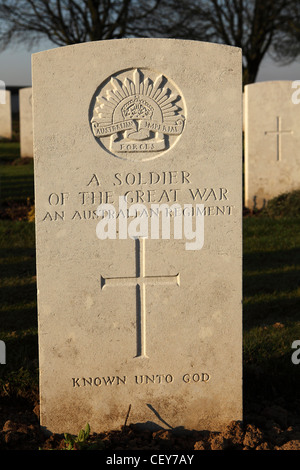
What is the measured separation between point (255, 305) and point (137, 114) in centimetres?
253

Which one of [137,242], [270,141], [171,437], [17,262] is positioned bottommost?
[171,437]

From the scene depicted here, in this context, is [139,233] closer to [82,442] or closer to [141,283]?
[141,283]

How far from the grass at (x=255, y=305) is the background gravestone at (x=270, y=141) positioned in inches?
17.4

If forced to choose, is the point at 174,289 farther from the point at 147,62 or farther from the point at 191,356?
the point at 147,62

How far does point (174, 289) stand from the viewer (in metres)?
3.06

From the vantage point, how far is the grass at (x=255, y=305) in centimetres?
362

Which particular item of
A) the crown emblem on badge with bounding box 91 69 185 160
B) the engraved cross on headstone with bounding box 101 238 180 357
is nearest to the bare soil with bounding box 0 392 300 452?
the engraved cross on headstone with bounding box 101 238 180 357

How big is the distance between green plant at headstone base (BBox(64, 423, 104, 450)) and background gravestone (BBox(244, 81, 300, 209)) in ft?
20.8

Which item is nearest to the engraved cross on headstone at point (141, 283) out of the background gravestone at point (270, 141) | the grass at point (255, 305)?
the grass at point (255, 305)

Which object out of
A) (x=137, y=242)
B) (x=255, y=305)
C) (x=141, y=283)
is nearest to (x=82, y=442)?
(x=141, y=283)

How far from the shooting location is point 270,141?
28.6ft

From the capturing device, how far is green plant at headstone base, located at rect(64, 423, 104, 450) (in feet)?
9.25

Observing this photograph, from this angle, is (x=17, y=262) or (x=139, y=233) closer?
(x=139, y=233)

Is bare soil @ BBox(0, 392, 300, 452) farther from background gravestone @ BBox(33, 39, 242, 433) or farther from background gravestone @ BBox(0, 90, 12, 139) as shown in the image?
background gravestone @ BBox(0, 90, 12, 139)
